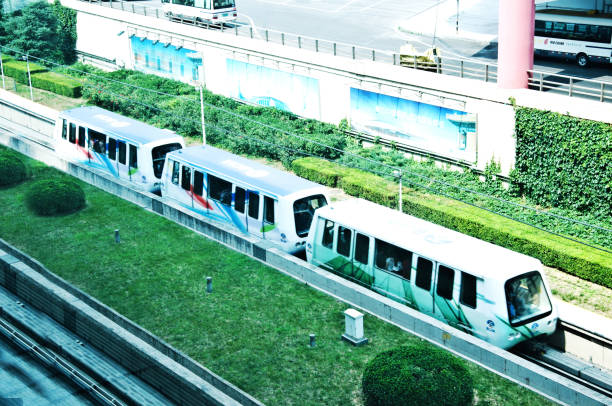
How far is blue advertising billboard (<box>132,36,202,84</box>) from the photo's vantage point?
46.4 m

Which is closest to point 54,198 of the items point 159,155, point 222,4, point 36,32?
point 159,155

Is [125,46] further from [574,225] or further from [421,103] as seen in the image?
[574,225]

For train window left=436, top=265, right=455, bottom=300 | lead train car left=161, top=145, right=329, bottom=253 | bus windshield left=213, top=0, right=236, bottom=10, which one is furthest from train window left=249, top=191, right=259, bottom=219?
bus windshield left=213, top=0, right=236, bottom=10

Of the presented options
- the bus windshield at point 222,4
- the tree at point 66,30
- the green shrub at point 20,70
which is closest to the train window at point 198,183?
the bus windshield at point 222,4

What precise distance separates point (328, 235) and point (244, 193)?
12.7ft

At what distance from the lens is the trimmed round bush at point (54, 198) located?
2927 centimetres

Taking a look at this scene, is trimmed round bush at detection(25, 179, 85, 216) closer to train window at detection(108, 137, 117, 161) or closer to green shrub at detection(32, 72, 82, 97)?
train window at detection(108, 137, 117, 161)

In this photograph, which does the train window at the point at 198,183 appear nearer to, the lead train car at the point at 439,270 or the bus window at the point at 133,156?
the bus window at the point at 133,156

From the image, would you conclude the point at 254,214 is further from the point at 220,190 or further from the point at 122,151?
the point at 122,151

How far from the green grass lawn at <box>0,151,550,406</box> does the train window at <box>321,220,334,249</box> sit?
1.45 metres

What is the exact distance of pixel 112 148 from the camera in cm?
3164

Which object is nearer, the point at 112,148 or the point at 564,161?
the point at 564,161

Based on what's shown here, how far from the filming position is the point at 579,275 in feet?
81.5

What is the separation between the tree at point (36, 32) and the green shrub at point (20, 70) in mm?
1103
